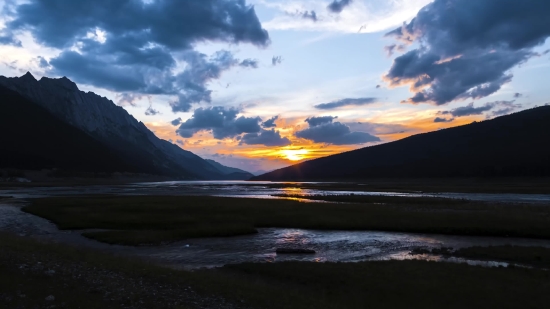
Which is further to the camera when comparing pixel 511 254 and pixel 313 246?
pixel 313 246

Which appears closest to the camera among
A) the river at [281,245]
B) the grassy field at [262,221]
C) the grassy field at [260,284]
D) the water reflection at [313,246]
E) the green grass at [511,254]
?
the grassy field at [260,284]

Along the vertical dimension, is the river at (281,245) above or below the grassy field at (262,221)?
below

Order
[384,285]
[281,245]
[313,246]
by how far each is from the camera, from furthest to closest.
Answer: [281,245]
[313,246]
[384,285]

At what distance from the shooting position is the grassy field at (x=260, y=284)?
14.2 m

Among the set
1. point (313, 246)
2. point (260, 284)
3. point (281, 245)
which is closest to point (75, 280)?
point (260, 284)

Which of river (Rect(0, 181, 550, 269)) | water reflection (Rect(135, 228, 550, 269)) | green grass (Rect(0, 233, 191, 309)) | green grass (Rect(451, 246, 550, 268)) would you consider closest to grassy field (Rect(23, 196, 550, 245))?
river (Rect(0, 181, 550, 269))

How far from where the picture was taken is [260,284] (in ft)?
60.6

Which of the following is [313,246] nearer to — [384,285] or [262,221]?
[384,285]

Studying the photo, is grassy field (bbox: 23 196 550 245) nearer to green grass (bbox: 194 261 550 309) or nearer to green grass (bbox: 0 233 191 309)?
green grass (bbox: 0 233 191 309)

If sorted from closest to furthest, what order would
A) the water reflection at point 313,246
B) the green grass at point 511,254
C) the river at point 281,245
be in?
the green grass at point 511,254 < the water reflection at point 313,246 < the river at point 281,245

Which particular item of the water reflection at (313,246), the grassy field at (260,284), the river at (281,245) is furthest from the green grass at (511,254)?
the grassy field at (260,284)

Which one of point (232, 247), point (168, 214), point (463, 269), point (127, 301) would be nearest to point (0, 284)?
point (127, 301)

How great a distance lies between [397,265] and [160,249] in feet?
60.5

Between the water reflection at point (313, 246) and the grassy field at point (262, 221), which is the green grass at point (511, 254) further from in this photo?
the grassy field at point (262, 221)
